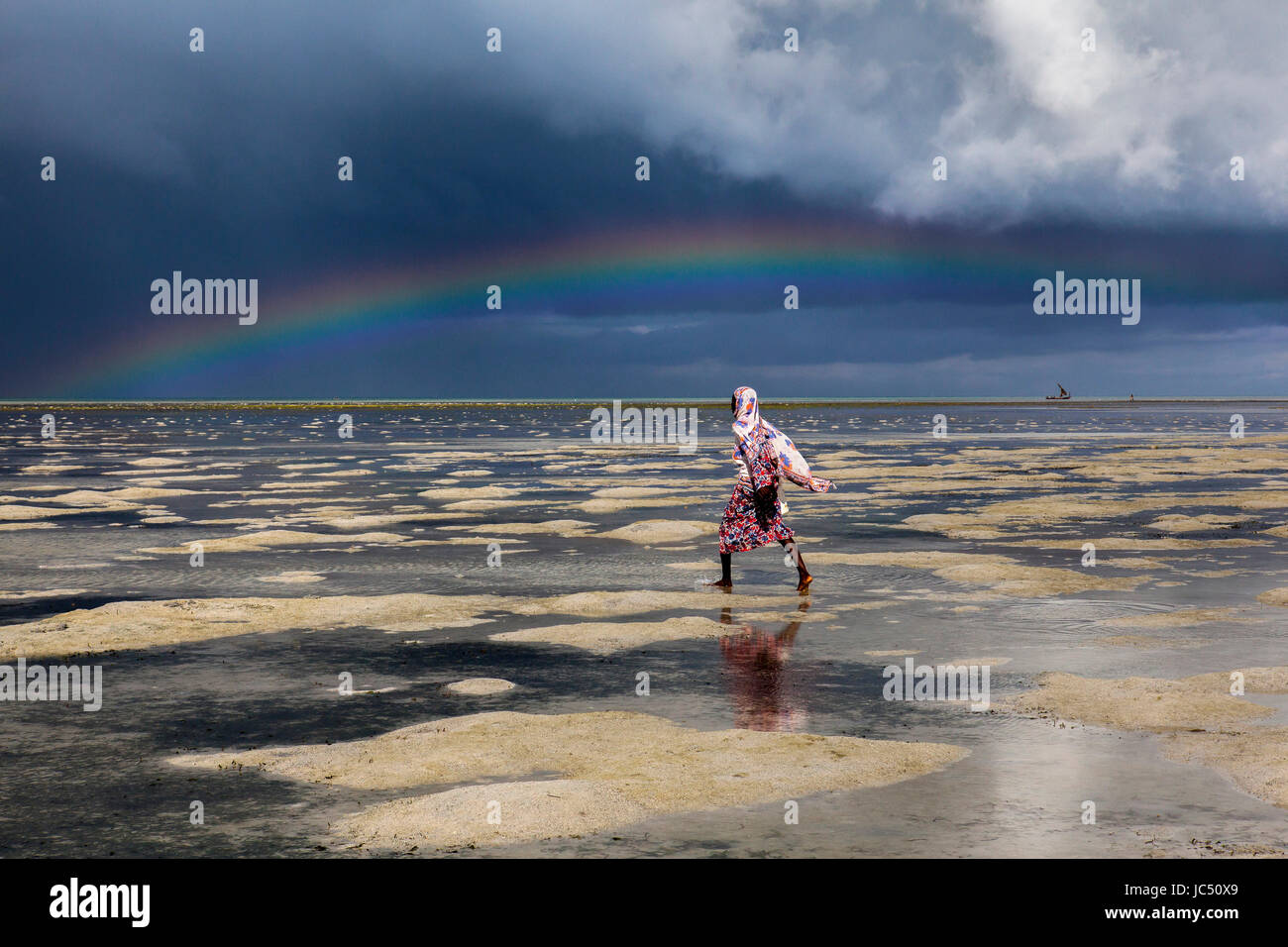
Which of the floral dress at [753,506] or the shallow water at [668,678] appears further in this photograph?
the floral dress at [753,506]

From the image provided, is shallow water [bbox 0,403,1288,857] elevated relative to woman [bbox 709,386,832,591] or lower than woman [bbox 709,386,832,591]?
lower

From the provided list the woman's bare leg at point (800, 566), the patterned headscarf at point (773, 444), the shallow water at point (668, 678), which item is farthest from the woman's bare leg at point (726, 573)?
the patterned headscarf at point (773, 444)

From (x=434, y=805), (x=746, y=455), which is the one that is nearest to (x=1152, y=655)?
(x=746, y=455)

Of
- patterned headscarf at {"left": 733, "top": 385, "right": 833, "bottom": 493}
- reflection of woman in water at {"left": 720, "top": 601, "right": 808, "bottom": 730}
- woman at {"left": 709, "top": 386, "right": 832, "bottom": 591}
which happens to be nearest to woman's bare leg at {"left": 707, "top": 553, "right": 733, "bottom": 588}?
woman at {"left": 709, "top": 386, "right": 832, "bottom": 591}

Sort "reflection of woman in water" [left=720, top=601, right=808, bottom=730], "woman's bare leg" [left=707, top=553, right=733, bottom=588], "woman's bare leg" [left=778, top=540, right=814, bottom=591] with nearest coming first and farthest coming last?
"reflection of woman in water" [left=720, top=601, right=808, bottom=730] → "woman's bare leg" [left=778, top=540, right=814, bottom=591] → "woman's bare leg" [left=707, top=553, right=733, bottom=588]

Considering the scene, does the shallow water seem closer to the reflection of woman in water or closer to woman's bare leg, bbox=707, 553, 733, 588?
the reflection of woman in water

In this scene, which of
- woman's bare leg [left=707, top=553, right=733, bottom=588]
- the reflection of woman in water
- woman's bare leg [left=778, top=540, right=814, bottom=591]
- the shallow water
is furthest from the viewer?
woman's bare leg [left=707, top=553, right=733, bottom=588]

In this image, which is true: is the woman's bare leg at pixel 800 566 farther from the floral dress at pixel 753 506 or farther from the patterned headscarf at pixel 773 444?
the patterned headscarf at pixel 773 444

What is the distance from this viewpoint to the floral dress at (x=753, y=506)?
1370cm

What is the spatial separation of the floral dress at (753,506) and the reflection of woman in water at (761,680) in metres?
1.95

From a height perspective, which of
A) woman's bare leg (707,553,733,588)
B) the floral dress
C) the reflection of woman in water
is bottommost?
the reflection of woman in water

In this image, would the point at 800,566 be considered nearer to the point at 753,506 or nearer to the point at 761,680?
the point at 753,506

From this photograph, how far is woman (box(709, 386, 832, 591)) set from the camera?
1370 centimetres
